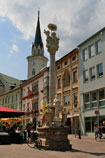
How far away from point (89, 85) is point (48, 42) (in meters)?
13.6

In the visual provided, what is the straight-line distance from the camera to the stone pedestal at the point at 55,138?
1397 centimetres

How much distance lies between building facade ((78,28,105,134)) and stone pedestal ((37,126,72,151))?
41.8 feet

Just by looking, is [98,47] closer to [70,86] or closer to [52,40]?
[70,86]

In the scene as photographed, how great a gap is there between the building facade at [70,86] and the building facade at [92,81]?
1377 mm

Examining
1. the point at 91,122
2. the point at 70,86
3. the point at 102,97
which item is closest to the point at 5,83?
the point at 70,86

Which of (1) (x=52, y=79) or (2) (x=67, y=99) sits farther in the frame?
(2) (x=67, y=99)

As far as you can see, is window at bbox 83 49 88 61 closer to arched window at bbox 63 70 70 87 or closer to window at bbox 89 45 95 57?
window at bbox 89 45 95 57

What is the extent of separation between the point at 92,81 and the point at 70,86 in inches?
220

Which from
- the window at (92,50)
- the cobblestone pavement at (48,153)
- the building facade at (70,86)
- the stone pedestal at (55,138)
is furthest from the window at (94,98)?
the stone pedestal at (55,138)

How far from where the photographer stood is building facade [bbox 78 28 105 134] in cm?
2702

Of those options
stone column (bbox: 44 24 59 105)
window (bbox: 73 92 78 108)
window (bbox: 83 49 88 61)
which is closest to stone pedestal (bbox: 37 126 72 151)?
stone column (bbox: 44 24 59 105)

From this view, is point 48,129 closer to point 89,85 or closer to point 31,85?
point 89,85

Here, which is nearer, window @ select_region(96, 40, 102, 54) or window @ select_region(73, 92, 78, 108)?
window @ select_region(96, 40, 102, 54)

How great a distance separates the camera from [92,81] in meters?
28.9
